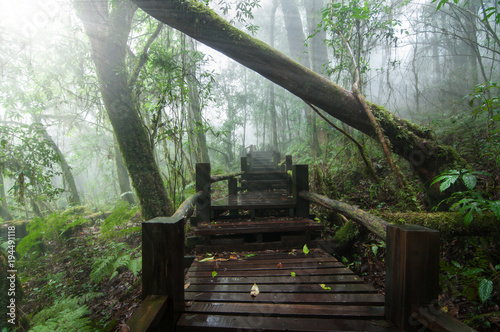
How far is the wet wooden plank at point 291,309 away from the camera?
5.04ft

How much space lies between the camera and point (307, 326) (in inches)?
56.8

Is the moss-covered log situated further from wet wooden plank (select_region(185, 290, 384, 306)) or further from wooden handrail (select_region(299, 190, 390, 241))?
wet wooden plank (select_region(185, 290, 384, 306))

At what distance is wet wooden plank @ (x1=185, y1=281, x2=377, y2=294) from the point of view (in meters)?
1.85

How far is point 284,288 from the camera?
1.92 m

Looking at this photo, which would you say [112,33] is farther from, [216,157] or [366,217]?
[216,157]

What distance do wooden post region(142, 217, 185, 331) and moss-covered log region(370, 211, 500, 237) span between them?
7.17ft

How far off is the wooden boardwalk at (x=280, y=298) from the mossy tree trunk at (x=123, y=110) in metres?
2.59

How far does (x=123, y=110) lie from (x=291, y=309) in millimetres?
4812

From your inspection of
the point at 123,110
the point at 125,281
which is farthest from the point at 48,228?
the point at 123,110

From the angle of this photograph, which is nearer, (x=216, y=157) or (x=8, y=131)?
(x=8, y=131)

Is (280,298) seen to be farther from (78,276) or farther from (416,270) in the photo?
(78,276)

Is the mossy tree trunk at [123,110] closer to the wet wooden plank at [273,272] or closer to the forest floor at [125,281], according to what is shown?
the forest floor at [125,281]

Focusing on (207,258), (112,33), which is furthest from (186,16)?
(207,258)

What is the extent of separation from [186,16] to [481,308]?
16.1 ft
